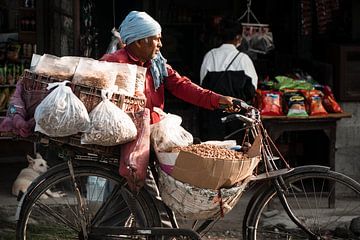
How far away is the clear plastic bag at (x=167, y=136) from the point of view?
16.6 ft

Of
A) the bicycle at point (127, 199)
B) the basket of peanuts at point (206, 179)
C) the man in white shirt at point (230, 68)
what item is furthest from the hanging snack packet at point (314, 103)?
the basket of peanuts at point (206, 179)

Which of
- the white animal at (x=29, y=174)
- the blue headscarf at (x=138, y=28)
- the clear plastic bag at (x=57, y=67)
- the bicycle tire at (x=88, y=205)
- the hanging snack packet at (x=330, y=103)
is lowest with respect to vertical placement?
the white animal at (x=29, y=174)

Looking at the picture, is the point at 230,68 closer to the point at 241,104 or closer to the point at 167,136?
the point at 241,104

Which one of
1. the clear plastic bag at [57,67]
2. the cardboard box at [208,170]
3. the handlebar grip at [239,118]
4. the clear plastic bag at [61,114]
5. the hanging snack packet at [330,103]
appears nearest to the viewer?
the clear plastic bag at [61,114]

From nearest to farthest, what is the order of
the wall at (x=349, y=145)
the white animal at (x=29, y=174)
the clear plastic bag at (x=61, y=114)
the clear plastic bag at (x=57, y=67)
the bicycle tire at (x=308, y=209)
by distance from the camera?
the clear plastic bag at (x=61, y=114), the clear plastic bag at (x=57, y=67), the bicycle tire at (x=308, y=209), the white animal at (x=29, y=174), the wall at (x=349, y=145)

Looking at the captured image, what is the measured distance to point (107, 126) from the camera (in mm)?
4750

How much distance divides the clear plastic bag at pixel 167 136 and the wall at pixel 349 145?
3.71 meters

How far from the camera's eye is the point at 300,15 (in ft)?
29.3

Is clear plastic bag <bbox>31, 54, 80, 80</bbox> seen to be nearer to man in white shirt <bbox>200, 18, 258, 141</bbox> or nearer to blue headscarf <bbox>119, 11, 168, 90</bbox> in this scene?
blue headscarf <bbox>119, 11, 168, 90</bbox>

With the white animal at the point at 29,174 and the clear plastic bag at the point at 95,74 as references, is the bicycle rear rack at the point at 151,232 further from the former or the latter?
the white animal at the point at 29,174

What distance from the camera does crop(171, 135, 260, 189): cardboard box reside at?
16.0 ft

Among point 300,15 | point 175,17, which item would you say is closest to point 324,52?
point 300,15

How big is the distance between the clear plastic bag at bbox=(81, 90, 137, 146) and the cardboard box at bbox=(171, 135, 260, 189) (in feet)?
1.32

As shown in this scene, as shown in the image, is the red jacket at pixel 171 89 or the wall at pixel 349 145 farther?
the wall at pixel 349 145
